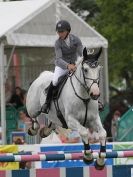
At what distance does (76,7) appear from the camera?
122ft

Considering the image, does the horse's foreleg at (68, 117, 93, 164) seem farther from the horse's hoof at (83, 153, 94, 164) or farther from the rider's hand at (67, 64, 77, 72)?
the rider's hand at (67, 64, 77, 72)

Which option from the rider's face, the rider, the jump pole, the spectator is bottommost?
the spectator

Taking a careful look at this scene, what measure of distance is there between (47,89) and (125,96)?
24828 mm

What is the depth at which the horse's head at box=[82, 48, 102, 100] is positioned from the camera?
40.9ft

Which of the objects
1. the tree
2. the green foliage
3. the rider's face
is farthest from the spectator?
the green foliage

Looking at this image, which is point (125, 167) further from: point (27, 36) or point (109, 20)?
point (109, 20)

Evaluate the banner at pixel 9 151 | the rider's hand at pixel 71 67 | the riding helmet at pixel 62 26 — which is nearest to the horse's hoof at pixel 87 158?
the rider's hand at pixel 71 67

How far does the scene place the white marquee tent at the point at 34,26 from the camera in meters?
21.5

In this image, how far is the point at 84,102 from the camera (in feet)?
44.5

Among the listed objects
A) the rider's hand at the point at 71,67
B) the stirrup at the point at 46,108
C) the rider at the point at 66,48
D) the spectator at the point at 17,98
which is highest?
the rider at the point at 66,48

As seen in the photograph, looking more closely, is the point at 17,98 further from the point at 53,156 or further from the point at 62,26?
the point at 53,156

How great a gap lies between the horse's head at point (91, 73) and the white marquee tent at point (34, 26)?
827cm

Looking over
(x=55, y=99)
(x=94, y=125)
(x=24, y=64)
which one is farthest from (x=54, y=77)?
(x=24, y=64)

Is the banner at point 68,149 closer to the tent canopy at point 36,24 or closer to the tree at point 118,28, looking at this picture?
the tent canopy at point 36,24
